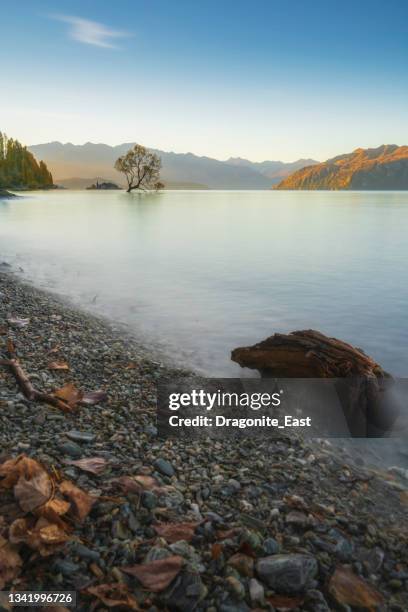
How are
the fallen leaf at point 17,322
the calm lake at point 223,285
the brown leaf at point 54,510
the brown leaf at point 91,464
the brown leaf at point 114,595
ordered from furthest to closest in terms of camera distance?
the calm lake at point 223,285
the fallen leaf at point 17,322
the brown leaf at point 91,464
the brown leaf at point 54,510
the brown leaf at point 114,595

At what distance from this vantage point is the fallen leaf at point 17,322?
960 cm

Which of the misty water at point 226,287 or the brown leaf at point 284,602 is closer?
the brown leaf at point 284,602

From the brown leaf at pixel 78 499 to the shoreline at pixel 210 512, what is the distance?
9 cm

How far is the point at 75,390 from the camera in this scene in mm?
6742

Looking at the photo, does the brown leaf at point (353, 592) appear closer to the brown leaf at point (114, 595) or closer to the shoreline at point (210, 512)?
the shoreline at point (210, 512)

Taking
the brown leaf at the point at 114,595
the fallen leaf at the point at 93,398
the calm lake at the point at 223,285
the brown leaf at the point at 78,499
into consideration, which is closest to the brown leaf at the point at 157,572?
the brown leaf at the point at 114,595

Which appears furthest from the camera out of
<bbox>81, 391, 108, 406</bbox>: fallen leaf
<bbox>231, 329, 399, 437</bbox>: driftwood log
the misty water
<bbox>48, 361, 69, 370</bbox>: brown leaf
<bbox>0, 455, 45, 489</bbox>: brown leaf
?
the misty water

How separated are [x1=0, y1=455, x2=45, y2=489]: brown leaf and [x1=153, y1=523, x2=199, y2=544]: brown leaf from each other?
1379 mm

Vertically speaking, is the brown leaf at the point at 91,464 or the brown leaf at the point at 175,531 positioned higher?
the brown leaf at the point at 91,464

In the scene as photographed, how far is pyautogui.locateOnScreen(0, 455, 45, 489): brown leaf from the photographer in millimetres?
4132

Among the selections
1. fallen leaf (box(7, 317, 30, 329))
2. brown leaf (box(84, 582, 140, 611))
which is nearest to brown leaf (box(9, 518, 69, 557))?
brown leaf (box(84, 582, 140, 611))

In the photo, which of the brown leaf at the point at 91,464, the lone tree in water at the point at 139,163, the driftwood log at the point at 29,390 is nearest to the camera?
the brown leaf at the point at 91,464

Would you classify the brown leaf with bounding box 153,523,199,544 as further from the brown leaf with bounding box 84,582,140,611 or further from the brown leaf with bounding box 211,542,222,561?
the brown leaf with bounding box 84,582,140,611

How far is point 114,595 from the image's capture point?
3.30m
